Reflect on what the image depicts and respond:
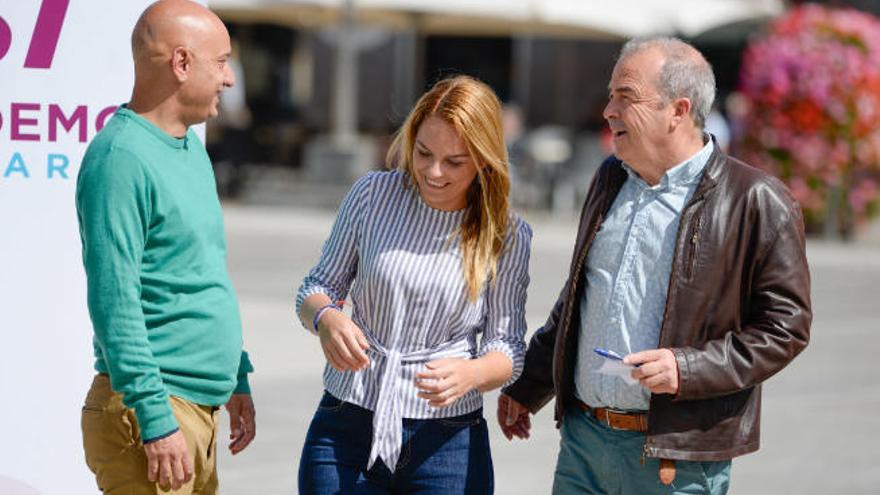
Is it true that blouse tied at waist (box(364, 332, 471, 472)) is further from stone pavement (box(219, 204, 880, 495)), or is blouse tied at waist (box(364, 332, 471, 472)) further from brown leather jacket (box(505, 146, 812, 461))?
stone pavement (box(219, 204, 880, 495))

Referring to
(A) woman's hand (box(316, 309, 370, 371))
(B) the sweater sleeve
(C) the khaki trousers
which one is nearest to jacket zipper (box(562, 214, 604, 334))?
(A) woman's hand (box(316, 309, 370, 371))

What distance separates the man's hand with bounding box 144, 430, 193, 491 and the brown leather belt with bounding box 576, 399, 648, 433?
946 mm

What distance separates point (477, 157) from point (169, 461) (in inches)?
37.6

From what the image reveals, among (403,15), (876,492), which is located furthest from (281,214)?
(876,492)

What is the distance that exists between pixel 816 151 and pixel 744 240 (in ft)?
49.7

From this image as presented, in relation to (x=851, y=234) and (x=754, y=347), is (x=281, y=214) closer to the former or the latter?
(x=851, y=234)

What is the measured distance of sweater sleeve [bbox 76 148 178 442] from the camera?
3.07m

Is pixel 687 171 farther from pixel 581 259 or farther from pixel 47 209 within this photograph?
pixel 47 209

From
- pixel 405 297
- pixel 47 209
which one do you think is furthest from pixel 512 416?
pixel 47 209

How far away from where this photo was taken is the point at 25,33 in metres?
4.08

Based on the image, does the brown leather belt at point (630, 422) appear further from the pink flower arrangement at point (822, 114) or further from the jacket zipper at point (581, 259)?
the pink flower arrangement at point (822, 114)

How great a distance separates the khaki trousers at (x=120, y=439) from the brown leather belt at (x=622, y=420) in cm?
90

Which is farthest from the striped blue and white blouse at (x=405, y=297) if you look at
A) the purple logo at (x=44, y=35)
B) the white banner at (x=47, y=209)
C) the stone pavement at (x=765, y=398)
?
the stone pavement at (x=765, y=398)

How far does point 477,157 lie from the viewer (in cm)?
343
